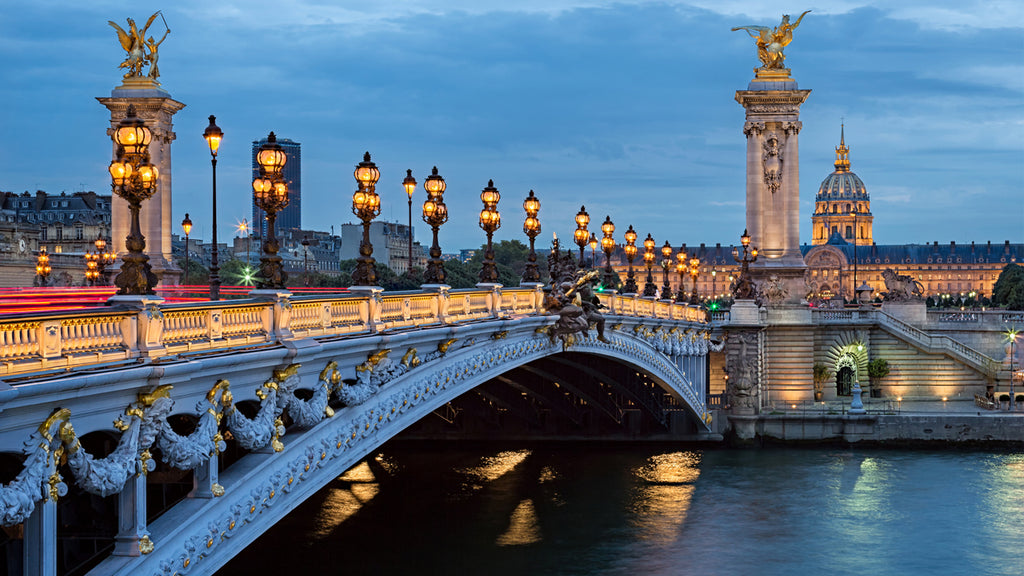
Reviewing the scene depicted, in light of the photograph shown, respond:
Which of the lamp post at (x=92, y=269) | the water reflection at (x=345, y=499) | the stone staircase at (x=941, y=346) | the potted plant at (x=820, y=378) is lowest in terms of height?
the water reflection at (x=345, y=499)

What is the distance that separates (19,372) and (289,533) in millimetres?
25736

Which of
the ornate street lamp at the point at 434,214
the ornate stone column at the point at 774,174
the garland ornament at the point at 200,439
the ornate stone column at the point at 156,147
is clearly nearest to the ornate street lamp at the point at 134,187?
the garland ornament at the point at 200,439

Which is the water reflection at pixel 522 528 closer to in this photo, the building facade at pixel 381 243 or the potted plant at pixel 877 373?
the potted plant at pixel 877 373

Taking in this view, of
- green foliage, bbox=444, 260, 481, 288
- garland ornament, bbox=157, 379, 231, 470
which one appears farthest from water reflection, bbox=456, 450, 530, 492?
garland ornament, bbox=157, 379, 231, 470

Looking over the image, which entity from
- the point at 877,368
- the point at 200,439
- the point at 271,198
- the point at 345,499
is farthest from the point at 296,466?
the point at 877,368

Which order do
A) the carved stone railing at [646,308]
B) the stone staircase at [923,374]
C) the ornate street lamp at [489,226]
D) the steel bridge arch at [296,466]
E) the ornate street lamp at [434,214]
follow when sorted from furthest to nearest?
1. the stone staircase at [923,374]
2. the carved stone railing at [646,308]
3. the ornate street lamp at [489,226]
4. the ornate street lamp at [434,214]
5. the steel bridge arch at [296,466]

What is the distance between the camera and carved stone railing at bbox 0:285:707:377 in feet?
38.3

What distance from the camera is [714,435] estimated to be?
5662 centimetres

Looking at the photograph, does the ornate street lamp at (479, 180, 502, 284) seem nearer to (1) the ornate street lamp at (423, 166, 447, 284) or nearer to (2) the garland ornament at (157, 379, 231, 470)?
(1) the ornate street lamp at (423, 166, 447, 284)

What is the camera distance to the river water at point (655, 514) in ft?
111

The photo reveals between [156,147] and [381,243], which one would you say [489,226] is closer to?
[156,147]

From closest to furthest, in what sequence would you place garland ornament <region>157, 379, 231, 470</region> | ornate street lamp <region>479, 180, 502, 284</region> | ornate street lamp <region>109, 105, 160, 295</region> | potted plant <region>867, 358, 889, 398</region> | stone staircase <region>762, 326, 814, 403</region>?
garland ornament <region>157, 379, 231, 470</region>
ornate street lamp <region>109, 105, 160, 295</region>
ornate street lamp <region>479, 180, 502, 284</region>
stone staircase <region>762, 326, 814, 403</region>
potted plant <region>867, 358, 889, 398</region>

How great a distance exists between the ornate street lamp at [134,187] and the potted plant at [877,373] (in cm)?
5341

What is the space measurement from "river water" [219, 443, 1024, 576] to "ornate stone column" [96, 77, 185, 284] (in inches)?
411
